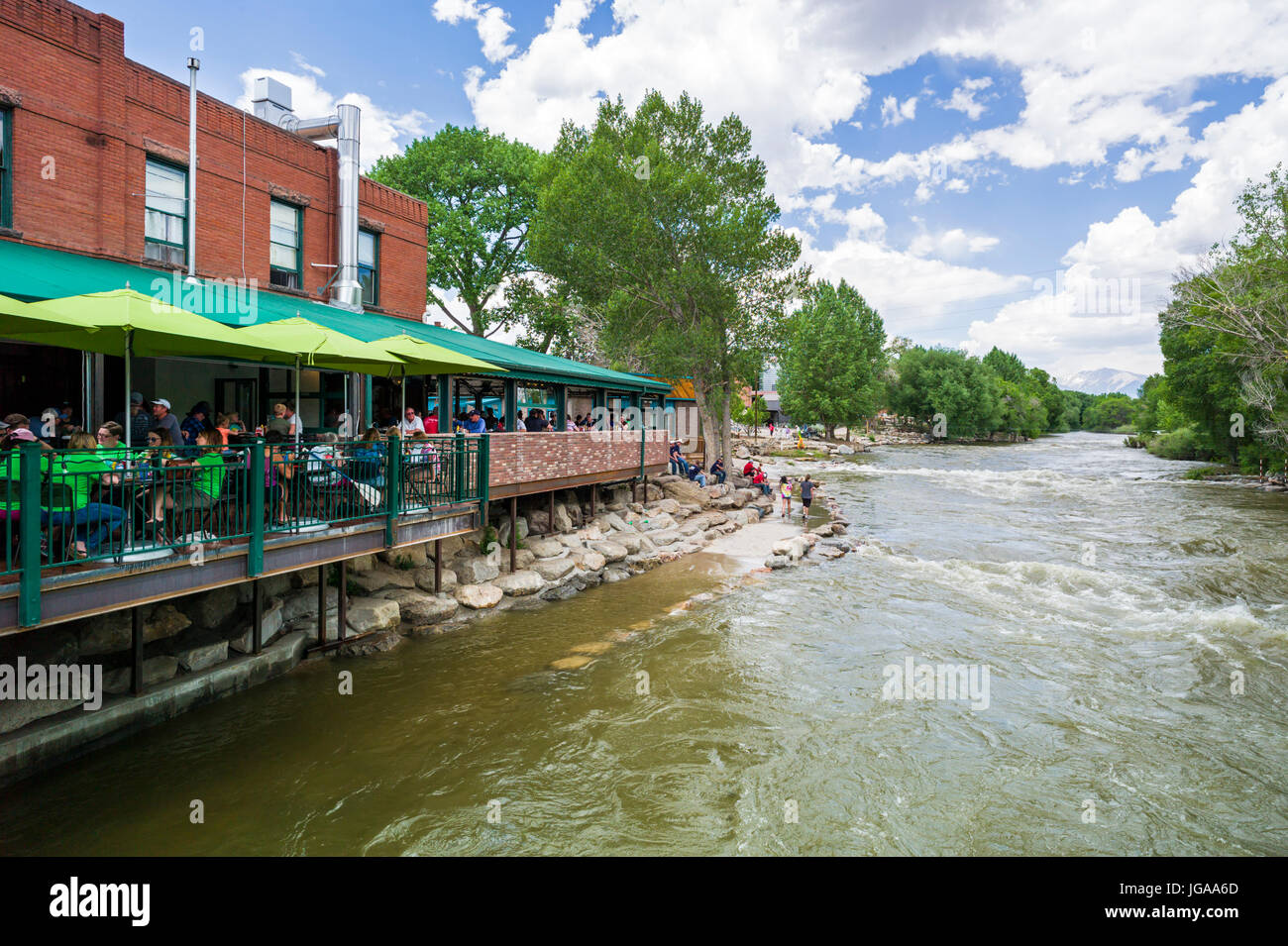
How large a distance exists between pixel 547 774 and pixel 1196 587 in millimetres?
17199

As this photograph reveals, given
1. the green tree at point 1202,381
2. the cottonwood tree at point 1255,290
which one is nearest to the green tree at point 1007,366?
the green tree at point 1202,381

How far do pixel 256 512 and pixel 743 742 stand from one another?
6.71 meters

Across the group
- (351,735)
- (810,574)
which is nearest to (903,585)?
(810,574)

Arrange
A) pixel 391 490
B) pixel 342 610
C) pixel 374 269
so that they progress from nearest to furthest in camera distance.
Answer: pixel 391 490, pixel 342 610, pixel 374 269

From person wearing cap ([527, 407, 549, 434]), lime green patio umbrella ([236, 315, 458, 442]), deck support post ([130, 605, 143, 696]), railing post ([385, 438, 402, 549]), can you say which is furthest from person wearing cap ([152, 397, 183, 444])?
person wearing cap ([527, 407, 549, 434])

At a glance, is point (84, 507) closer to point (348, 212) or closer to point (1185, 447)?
point (348, 212)

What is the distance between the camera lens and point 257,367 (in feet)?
49.6

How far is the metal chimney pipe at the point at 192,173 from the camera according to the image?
45.8 ft

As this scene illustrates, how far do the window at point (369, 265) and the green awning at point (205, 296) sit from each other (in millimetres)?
845

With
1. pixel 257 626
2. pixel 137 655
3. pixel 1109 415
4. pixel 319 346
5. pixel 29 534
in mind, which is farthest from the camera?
pixel 1109 415

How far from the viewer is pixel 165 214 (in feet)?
46.3

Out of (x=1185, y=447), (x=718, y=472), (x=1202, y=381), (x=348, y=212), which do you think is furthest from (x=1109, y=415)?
(x=348, y=212)
